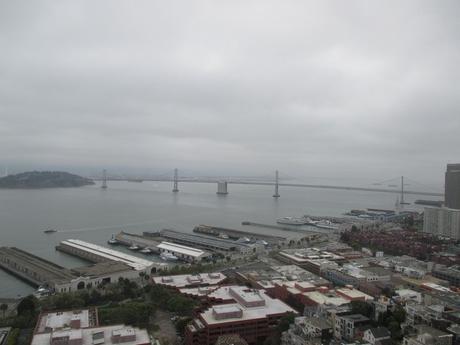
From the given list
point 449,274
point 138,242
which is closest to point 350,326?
point 449,274

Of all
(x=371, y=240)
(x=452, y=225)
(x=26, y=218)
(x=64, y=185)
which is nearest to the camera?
(x=371, y=240)

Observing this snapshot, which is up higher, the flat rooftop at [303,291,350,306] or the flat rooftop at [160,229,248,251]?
the flat rooftop at [303,291,350,306]

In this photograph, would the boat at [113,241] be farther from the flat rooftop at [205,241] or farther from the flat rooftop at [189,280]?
the flat rooftop at [189,280]

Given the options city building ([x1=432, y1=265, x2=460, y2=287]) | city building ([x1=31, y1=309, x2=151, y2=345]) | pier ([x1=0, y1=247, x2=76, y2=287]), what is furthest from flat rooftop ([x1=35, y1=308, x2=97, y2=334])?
city building ([x1=432, y1=265, x2=460, y2=287])

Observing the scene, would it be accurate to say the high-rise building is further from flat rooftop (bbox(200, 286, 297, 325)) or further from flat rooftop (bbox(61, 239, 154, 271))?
flat rooftop (bbox(200, 286, 297, 325))

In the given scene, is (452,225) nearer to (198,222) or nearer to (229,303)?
(198,222)

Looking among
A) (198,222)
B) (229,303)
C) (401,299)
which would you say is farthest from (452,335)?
(198,222)

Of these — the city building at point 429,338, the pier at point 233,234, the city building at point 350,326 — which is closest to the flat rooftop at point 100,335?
the city building at point 350,326
